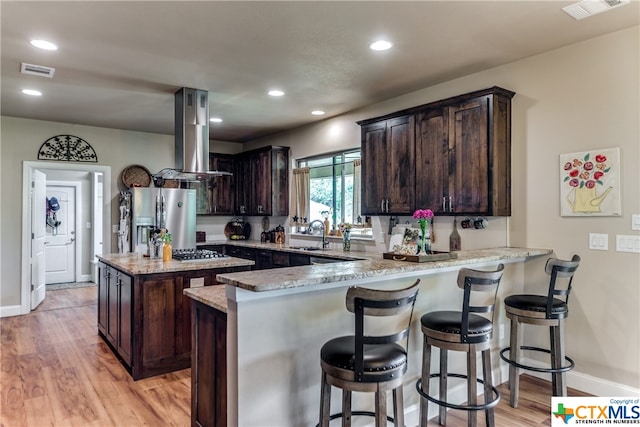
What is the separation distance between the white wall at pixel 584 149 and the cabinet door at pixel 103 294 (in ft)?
12.5

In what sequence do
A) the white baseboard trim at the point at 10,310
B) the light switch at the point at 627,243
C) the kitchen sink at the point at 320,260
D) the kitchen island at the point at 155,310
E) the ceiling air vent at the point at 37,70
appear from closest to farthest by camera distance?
1. the light switch at the point at 627,243
2. the kitchen island at the point at 155,310
3. the ceiling air vent at the point at 37,70
4. the kitchen sink at the point at 320,260
5. the white baseboard trim at the point at 10,310

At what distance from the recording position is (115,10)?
2531 mm

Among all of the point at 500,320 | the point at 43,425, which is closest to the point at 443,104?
the point at 500,320

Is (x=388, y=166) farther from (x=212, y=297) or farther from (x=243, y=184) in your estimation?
(x=243, y=184)

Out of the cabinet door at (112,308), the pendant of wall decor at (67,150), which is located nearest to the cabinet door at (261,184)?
the pendant of wall decor at (67,150)

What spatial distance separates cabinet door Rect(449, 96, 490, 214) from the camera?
340 cm

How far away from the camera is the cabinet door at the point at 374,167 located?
4.33m

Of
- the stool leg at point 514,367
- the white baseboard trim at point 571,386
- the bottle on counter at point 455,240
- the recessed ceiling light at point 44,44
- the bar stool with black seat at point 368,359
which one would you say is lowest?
the white baseboard trim at point 571,386

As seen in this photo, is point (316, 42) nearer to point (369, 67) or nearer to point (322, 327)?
point (369, 67)

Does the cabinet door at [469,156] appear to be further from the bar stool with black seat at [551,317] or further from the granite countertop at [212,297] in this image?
the granite countertop at [212,297]

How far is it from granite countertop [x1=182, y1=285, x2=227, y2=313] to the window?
2888mm

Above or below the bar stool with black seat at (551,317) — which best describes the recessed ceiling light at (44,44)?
above

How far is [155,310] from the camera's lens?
3385 mm

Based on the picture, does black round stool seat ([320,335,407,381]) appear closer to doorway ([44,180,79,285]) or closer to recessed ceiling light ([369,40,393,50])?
recessed ceiling light ([369,40,393,50])
